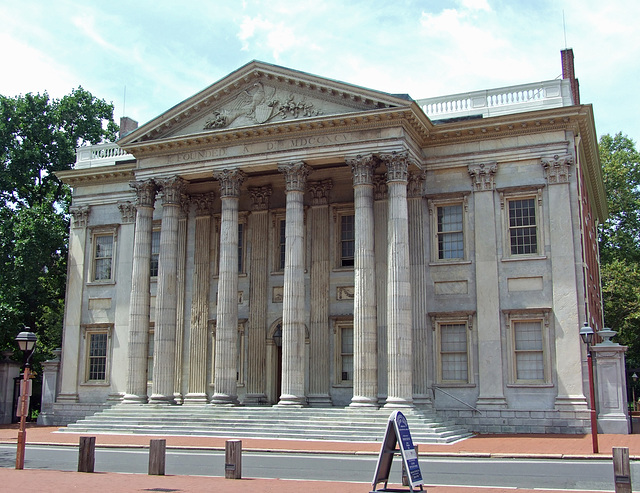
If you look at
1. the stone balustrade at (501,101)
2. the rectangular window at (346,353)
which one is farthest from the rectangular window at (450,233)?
the rectangular window at (346,353)

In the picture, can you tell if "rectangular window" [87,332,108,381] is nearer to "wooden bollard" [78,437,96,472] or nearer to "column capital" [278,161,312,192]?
"column capital" [278,161,312,192]

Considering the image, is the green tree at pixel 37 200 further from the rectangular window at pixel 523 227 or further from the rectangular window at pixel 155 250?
the rectangular window at pixel 523 227

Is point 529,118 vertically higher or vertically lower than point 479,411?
higher

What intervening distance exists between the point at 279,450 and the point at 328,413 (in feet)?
17.2

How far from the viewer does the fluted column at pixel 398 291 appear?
2742cm

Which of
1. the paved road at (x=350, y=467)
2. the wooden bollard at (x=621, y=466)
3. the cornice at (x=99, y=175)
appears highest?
the cornice at (x=99, y=175)

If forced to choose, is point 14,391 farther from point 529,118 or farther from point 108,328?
point 529,118

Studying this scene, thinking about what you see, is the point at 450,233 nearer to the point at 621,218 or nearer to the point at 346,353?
the point at 346,353

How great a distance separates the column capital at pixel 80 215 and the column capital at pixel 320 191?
12804 millimetres

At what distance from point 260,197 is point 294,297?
7.11 metres

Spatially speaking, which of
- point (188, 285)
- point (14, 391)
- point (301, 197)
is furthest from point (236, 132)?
point (14, 391)

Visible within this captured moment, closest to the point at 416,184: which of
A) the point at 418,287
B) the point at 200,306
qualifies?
the point at 418,287

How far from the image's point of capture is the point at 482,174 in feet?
101

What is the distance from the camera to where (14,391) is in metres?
38.5
